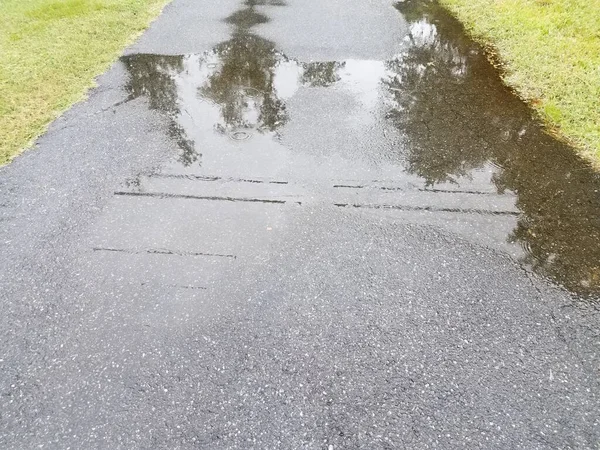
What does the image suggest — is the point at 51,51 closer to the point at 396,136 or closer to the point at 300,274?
the point at 396,136

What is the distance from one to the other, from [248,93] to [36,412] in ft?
14.3

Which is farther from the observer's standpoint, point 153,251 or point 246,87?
point 246,87

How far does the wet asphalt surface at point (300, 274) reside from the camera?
8.25 ft

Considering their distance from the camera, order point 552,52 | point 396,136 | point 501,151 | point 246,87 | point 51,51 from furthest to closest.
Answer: point 51,51, point 552,52, point 246,87, point 396,136, point 501,151

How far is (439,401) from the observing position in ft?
8.39

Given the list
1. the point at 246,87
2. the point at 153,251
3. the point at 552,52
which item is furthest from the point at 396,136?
the point at 552,52

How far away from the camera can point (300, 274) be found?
3322 millimetres

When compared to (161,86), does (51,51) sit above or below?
above

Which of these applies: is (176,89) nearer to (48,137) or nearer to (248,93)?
(248,93)

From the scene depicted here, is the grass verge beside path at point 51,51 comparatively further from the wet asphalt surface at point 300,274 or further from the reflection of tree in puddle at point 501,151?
→ the reflection of tree in puddle at point 501,151

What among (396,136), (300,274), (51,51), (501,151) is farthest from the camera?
(51,51)

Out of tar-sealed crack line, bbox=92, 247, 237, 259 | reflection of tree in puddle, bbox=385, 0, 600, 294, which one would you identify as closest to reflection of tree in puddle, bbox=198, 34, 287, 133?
reflection of tree in puddle, bbox=385, 0, 600, 294

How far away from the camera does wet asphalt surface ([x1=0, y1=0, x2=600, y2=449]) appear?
252 cm

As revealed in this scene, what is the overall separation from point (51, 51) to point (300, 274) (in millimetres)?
5885
